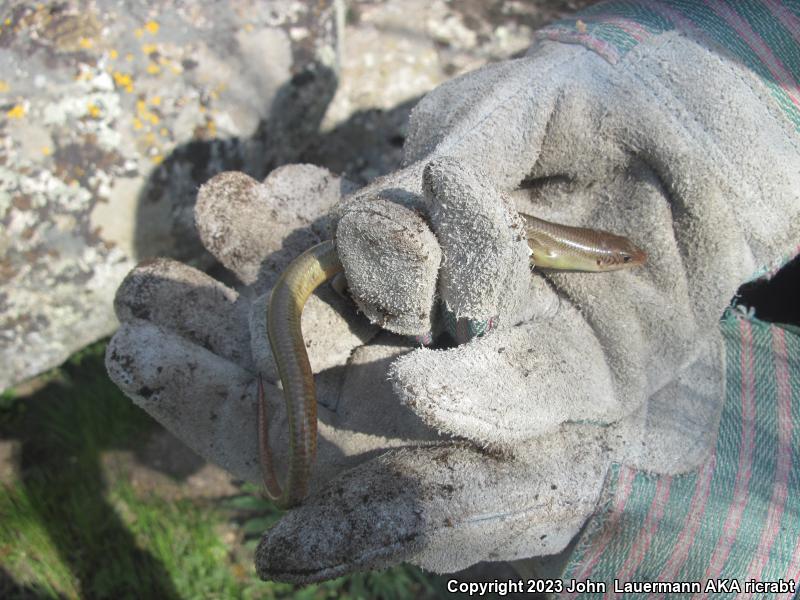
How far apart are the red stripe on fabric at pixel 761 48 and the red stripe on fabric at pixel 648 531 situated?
0.81 metres

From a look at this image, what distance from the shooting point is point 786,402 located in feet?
4.60

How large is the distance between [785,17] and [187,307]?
149 cm

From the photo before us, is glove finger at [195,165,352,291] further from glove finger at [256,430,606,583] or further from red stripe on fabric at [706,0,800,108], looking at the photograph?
red stripe on fabric at [706,0,800,108]

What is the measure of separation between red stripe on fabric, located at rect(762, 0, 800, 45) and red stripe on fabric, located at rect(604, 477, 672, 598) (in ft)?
3.17

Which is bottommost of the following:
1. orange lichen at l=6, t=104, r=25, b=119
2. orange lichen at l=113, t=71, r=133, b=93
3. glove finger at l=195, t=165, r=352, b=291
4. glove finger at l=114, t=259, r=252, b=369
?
glove finger at l=114, t=259, r=252, b=369

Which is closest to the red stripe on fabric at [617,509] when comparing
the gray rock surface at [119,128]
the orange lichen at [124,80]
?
the gray rock surface at [119,128]

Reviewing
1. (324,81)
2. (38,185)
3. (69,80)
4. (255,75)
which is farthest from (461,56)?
(38,185)

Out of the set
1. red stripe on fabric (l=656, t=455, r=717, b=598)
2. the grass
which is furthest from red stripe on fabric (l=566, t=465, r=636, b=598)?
the grass

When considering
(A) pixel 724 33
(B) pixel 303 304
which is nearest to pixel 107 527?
(B) pixel 303 304

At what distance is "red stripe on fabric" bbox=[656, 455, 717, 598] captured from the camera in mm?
1274

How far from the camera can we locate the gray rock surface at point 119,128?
2080 millimetres

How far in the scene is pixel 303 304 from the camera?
1388mm

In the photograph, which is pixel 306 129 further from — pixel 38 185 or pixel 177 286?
pixel 177 286

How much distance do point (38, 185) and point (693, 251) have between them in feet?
6.72
